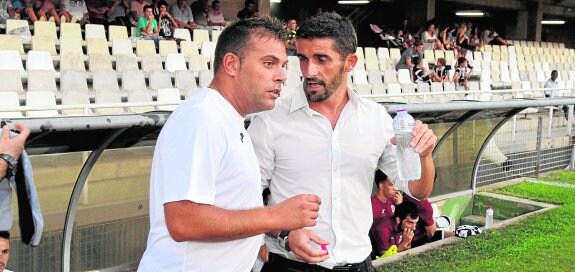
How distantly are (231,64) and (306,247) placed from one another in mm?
725

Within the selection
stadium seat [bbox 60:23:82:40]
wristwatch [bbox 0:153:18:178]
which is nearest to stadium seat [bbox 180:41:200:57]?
stadium seat [bbox 60:23:82:40]

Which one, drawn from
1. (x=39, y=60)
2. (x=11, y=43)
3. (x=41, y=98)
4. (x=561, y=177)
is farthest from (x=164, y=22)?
(x=561, y=177)

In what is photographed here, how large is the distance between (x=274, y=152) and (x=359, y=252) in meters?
0.55

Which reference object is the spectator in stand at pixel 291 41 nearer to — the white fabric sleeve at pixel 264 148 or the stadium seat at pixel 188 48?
the white fabric sleeve at pixel 264 148

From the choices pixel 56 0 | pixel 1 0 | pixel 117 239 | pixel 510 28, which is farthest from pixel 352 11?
pixel 117 239

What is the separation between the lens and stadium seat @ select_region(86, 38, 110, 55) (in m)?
8.63

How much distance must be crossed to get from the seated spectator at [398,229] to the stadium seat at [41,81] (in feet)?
14.1

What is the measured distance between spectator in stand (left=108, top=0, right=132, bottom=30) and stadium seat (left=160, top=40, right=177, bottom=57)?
140 centimetres

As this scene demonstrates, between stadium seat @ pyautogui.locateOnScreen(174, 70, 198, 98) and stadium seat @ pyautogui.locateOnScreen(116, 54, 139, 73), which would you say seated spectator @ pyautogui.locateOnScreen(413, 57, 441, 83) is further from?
stadium seat @ pyautogui.locateOnScreen(116, 54, 139, 73)

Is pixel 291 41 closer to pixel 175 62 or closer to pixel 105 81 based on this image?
pixel 105 81

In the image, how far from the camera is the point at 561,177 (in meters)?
8.75

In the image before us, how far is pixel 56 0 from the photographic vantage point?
1114cm

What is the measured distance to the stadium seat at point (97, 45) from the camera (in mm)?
8633

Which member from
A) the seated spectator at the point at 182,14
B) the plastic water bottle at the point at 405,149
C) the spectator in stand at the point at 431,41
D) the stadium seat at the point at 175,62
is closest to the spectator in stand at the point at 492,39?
the spectator in stand at the point at 431,41
